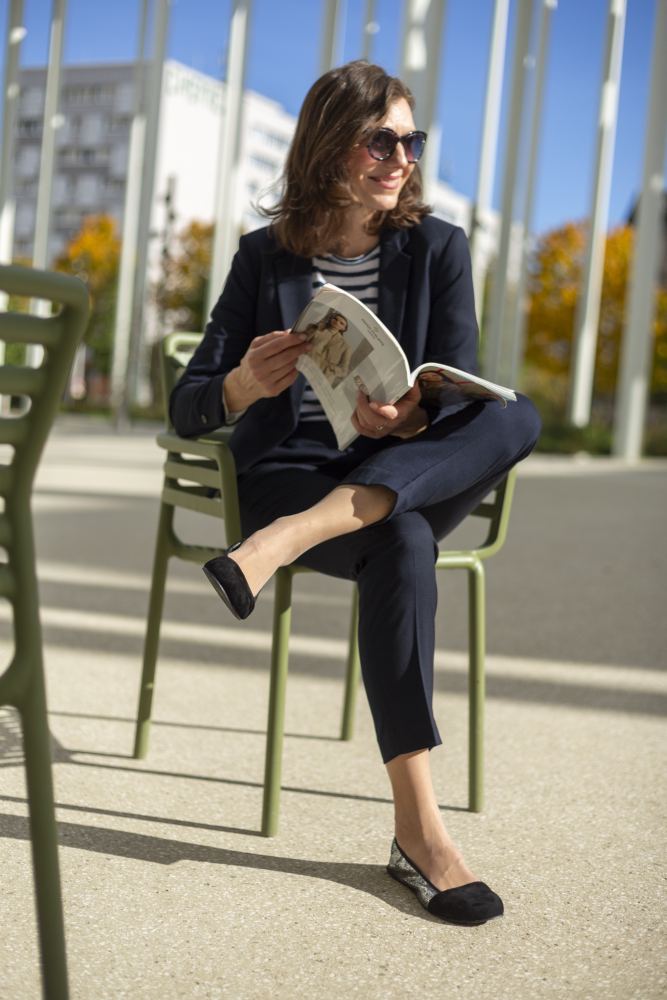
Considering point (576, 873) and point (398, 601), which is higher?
point (398, 601)

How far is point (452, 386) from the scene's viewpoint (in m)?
1.88

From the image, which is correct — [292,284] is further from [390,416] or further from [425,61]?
[425,61]

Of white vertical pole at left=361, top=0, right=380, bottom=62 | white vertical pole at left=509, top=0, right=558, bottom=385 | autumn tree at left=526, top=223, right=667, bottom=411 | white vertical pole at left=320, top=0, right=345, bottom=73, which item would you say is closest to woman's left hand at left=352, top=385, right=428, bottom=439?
white vertical pole at left=320, top=0, right=345, bottom=73

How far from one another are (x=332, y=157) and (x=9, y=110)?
11.4 metres

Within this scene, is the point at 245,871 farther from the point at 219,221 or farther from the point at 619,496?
the point at 219,221

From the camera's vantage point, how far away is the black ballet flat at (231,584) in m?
1.75

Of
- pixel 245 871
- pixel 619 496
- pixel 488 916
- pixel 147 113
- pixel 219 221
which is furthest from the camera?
pixel 147 113

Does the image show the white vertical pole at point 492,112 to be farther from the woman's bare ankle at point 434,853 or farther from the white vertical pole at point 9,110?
the woman's bare ankle at point 434,853

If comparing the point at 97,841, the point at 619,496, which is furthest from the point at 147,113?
the point at 97,841

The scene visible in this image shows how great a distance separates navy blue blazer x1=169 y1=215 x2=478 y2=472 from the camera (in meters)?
2.17

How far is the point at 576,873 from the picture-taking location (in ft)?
6.14

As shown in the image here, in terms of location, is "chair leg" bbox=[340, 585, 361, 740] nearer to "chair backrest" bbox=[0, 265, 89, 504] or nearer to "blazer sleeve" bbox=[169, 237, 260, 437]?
"blazer sleeve" bbox=[169, 237, 260, 437]

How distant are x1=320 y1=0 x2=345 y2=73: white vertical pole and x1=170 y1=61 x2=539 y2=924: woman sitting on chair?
11618mm

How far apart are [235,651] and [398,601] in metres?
1.57
